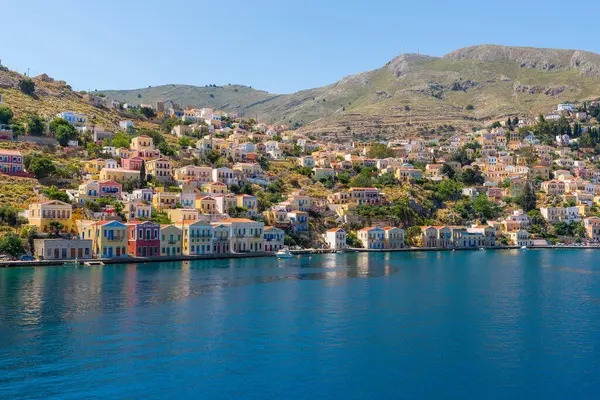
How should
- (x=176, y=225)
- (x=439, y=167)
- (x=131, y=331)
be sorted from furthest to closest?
(x=439, y=167), (x=176, y=225), (x=131, y=331)

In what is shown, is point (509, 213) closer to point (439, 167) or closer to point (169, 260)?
point (439, 167)

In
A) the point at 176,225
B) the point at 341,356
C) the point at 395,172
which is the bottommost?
the point at 341,356

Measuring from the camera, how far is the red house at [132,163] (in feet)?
290

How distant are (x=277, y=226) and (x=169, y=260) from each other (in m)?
20.3

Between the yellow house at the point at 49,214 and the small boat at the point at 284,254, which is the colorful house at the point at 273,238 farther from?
the yellow house at the point at 49,214

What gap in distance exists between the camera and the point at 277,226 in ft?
276

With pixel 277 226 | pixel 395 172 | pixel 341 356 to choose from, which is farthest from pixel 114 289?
pixel 395 172

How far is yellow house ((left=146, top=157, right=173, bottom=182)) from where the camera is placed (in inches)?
3508

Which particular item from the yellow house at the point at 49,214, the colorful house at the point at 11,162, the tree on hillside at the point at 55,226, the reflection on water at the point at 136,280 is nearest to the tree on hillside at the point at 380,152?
the reflection on water at the point at 136,280

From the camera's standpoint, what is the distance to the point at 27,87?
117812 mm

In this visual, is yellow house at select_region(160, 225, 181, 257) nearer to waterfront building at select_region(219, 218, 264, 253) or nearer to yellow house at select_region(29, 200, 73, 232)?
waterfront building at select_region(219, 218, 264, 253)

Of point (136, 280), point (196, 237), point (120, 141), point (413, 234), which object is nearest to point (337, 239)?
point (413, 234)

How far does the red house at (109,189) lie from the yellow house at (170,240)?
37.6 feet

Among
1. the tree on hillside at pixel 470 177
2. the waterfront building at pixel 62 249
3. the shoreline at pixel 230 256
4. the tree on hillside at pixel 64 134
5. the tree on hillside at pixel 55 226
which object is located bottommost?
the shoreline at pixel 230 256
